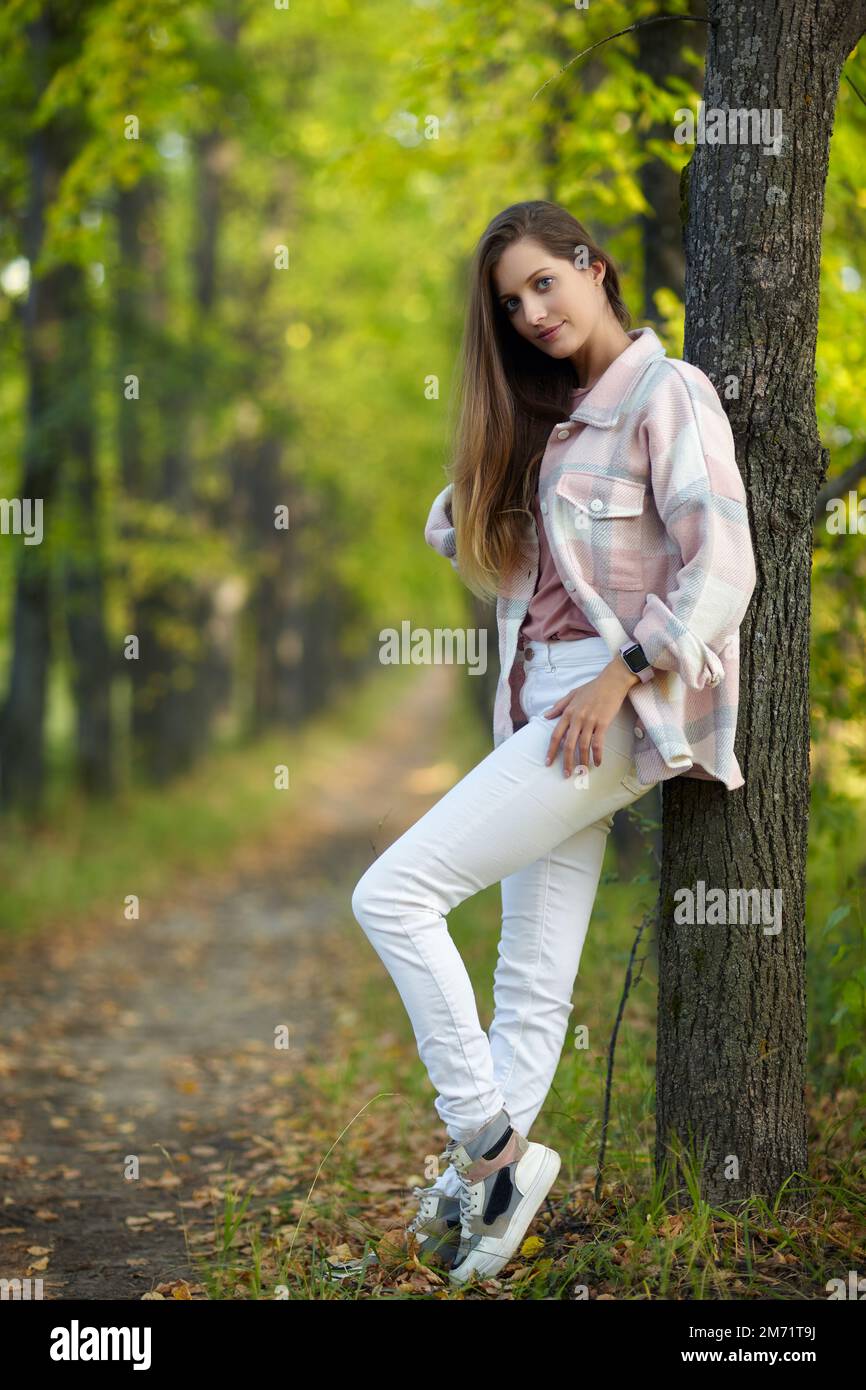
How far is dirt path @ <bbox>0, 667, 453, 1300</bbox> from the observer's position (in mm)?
4193

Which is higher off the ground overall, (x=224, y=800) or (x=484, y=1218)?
(x=224, y=800)

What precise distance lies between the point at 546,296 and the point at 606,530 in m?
0.64

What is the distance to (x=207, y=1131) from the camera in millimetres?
5434

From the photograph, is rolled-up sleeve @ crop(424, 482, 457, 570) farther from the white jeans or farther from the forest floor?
the forest floor

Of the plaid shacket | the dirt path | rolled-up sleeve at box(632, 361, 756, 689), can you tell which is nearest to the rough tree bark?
the plaid shacket

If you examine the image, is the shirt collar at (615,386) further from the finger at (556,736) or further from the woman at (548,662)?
the finger at (556,736)

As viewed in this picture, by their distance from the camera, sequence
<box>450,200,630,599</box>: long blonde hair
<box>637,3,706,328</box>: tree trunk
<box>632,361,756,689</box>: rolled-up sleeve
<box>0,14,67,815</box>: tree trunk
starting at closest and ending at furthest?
<box>632,361,756,689</box>: rolled-up sleeve → <box>450,200,630,599</box>: long blonde hair → <box>637,3,706,328</box>: tree trunk → <box>0,14,67,815</box>: tree trunk

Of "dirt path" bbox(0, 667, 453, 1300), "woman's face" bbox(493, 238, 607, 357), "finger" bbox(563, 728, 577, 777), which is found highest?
"woman's face" bbox(493, 238, 607, 357)

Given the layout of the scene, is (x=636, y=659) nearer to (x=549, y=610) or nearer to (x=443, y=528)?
(x=549, y=610)

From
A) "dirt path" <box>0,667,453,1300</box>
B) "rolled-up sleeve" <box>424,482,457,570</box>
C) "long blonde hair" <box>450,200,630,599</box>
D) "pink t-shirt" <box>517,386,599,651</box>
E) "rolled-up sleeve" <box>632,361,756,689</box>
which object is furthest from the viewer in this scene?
"dirt path" <box>0,667,453,1300</box>

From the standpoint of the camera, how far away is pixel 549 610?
335cm

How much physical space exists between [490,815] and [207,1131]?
9.74ft

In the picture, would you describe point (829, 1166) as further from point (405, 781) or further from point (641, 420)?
point (405, 781)
